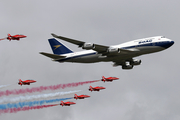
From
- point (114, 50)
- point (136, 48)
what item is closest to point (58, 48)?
point (114, 50)

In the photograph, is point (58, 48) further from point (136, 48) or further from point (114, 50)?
point (136, 48)

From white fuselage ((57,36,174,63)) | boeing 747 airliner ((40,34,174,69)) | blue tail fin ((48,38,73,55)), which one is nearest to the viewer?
boeing 747 airliner ((40,34,174,69))

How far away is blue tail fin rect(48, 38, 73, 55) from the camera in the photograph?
265ft

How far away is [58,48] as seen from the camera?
269ft

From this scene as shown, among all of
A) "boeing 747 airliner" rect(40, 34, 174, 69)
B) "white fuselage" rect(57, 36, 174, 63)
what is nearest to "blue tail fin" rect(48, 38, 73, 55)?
"boeing 747 airliner" rect(40, 34, 174, 69)

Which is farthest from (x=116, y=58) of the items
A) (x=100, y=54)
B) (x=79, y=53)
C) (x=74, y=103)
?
(x=74, y=103)

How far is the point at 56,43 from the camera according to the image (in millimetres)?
83125

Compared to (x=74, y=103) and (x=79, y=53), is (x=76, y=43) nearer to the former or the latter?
(x=79, y=53)

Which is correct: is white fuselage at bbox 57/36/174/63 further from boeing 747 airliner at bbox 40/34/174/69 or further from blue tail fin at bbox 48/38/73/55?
blue tail fin at bbox 48/38/73/55

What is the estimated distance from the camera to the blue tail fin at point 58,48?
80812mm

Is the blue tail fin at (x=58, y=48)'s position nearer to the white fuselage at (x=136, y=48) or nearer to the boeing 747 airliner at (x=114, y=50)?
the boeing 747 airliner at (x=114, y=50)

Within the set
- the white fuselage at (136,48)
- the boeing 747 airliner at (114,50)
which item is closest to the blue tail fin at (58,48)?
the boeing 747 airliner at (114,50)

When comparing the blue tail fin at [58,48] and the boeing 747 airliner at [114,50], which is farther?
the blue tail fin at [58,48]

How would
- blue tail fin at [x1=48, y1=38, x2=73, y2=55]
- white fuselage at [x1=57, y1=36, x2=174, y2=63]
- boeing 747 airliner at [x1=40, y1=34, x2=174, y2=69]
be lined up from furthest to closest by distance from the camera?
blue tail fin at [x1=48, y1=38, x2=73, y2=55], white fuselage at [x1=57, y1=36, x2=174, y2=63], boeing 747 airliner at [x1=40, y1=34, x2=174, y2=69]
